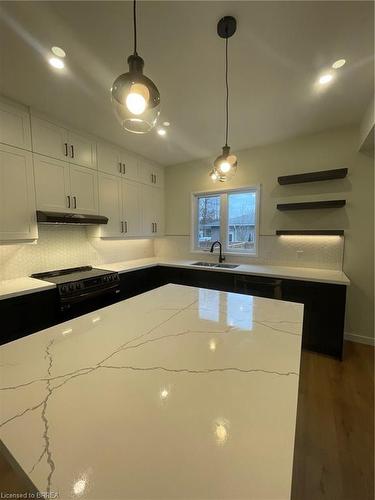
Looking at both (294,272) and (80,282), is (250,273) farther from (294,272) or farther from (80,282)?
(80,282)

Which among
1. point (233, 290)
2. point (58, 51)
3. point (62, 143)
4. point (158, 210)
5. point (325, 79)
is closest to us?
point (58, 51)

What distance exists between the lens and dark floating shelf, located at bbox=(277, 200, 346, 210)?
2.63 metres

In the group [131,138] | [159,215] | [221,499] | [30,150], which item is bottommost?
[221,499]

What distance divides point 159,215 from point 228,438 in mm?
3567

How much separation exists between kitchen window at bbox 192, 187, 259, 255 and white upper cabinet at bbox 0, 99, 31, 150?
2.33 metres

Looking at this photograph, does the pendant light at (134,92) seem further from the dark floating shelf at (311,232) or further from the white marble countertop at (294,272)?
the dark floating shelf at (311,232)

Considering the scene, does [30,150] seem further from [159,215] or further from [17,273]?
[159,215]

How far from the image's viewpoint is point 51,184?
2.34 m

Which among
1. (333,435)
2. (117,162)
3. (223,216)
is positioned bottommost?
(333,435)

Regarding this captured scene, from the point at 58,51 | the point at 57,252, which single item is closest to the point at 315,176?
the point at 58,51

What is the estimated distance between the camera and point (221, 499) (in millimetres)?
427

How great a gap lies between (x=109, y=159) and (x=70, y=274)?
1.57 metres

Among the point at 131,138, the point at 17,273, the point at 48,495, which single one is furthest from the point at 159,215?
the point at 48,495

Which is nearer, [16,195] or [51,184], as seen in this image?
[16,195]
